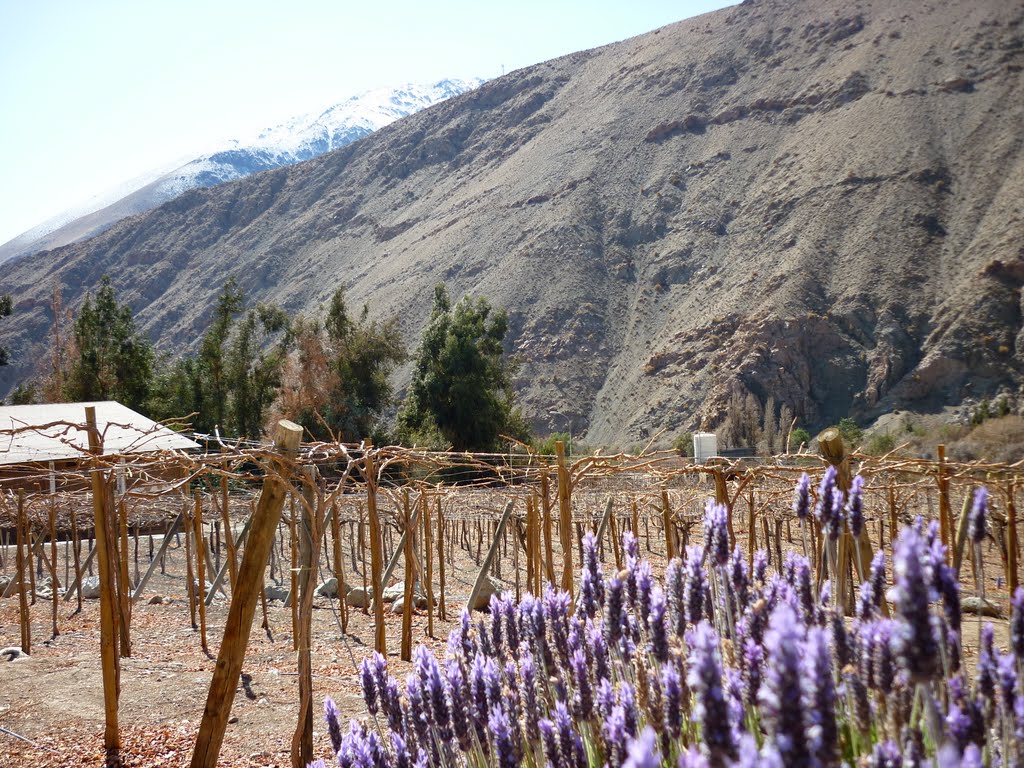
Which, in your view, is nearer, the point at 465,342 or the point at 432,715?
the point at 432,715

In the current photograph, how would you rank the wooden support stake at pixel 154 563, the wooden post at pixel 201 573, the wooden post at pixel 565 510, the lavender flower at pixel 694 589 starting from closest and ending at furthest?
the lavender flower at pixel 694 589 < the wooden post at pixel 565 510 < the wooden post at pixel 201 573 < the wooden support stake at pixel 154 563

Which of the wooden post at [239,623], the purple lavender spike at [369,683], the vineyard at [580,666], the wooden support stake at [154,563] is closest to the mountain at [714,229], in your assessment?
the wooden support stake at [154,563]

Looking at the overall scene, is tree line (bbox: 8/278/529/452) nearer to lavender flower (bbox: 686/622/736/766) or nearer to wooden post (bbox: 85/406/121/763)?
wooden post (bbox: 85/406/121/763)

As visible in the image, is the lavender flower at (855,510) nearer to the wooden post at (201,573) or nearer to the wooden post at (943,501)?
the wooden post at (943,501)

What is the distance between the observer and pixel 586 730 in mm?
Result: 2576

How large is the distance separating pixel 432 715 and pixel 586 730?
19.2 inches

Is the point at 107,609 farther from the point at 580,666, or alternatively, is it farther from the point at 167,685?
the point at 580,666

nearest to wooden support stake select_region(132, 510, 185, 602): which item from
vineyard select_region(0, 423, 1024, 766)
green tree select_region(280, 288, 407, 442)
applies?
vineyard select_region(0, 423, 1024, 766)

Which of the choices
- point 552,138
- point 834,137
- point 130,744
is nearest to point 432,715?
point 130,744

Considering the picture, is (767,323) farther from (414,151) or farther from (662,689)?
(414,151)

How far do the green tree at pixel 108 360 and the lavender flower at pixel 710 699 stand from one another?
3899 centimetres

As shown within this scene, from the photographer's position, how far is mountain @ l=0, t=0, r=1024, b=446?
39844 mm

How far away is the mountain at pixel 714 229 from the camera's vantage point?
39.8 meters

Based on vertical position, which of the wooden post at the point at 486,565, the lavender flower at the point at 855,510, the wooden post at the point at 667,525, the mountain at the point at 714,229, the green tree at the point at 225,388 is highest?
the mountain at the point at 714,229
